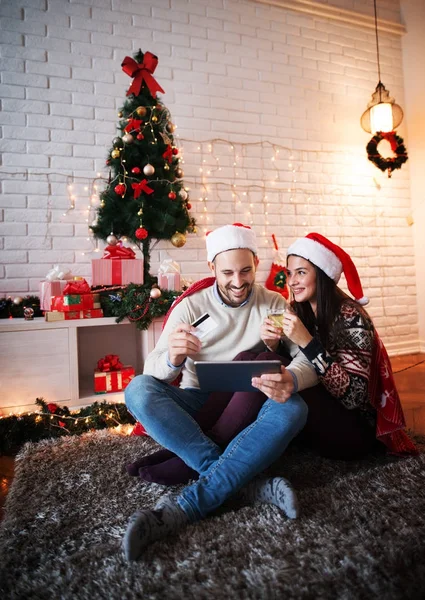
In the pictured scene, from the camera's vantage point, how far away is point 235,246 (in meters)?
1.63

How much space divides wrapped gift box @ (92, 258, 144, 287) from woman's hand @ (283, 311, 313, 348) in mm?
1346

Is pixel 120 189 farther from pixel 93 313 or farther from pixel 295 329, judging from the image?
pixel 295 329

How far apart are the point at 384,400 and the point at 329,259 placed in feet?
1.79

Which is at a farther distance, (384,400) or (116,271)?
(116,271)

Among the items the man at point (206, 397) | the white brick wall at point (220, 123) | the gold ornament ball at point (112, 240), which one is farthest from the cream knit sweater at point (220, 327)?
the white brick wall at point (220, 123)

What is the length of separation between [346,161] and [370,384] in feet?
9.55

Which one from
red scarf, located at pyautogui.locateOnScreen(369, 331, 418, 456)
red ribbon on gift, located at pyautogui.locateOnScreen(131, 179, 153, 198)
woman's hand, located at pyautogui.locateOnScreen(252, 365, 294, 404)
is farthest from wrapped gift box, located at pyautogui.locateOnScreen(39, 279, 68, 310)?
red scarf, located at pyautogui.locateOnScreen(369, 331, 418, 456)

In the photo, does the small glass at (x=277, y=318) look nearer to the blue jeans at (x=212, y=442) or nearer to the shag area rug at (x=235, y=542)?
the blue jeans at (x=212, y=442)

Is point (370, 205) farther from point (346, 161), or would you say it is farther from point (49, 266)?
point (49, 266)

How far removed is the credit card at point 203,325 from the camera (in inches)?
57.2

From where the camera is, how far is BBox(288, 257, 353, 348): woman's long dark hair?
156cm

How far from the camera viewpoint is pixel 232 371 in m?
1.22

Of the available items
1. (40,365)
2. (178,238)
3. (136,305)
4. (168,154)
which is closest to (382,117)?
(168,154)

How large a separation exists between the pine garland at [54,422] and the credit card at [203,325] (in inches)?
38.2
